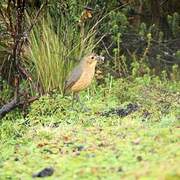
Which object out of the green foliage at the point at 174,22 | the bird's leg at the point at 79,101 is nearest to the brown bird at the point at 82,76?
the bird's leg at the point at 79,101

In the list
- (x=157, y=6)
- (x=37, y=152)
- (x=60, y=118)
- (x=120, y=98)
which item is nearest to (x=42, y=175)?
(x=37, y=152)

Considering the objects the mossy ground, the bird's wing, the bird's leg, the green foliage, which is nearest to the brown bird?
the bird's wing

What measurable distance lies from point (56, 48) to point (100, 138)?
426 cm

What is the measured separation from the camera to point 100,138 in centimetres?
641

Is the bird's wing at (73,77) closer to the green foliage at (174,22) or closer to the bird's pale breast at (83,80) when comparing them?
the bird's pale breast at (83,80)

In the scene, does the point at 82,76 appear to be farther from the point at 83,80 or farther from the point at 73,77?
the point at 73,77

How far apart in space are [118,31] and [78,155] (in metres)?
5.86

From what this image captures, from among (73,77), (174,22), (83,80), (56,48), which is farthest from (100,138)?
(174,22)

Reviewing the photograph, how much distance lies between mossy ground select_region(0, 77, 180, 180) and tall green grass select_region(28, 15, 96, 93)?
641 mm

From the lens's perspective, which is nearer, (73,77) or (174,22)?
(73,77)

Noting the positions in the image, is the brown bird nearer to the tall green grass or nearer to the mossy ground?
the mossy ground

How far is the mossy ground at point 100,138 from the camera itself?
511 centimetres

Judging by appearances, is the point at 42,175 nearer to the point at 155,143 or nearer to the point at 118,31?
the point at 155,143

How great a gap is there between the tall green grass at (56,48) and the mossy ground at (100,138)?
64 cm
